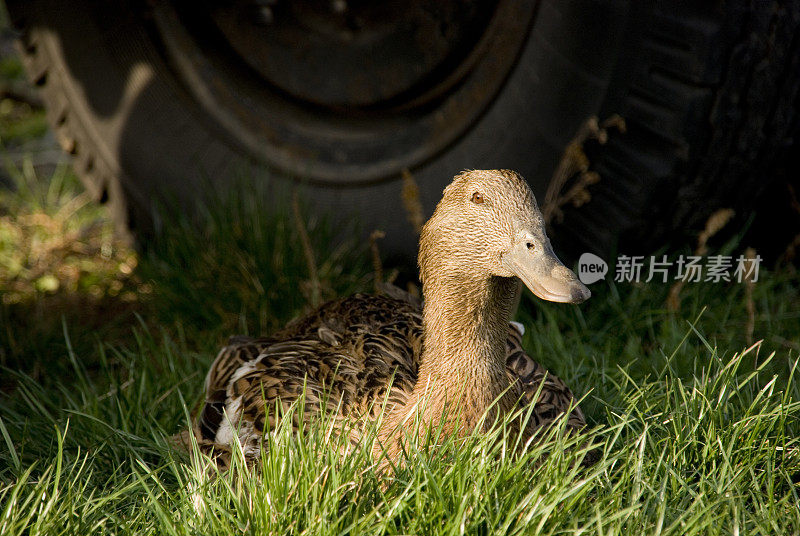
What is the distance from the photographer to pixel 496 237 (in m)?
2.29

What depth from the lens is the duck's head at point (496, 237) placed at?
7.09ft

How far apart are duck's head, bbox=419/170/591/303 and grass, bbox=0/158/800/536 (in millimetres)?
414

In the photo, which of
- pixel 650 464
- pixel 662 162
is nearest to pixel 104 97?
pixel 662 162

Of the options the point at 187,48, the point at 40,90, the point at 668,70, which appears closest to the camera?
the point at 668,70

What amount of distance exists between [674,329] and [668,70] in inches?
38.1

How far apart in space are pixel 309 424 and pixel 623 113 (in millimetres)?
1490

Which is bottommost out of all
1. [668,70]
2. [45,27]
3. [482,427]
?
[482,427]

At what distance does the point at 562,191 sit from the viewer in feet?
10.8

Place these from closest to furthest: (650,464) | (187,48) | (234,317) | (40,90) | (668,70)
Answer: (650,464)
(668,70)
(234,317)
(187,48)
(40,90)

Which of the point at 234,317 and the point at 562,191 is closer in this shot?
the point at 562,191

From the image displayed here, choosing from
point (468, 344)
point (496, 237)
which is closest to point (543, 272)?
point (496, 237)

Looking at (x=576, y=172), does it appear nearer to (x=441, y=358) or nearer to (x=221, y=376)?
(x=441, y=358)

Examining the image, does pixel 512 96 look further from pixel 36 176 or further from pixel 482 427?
pixel 36 176

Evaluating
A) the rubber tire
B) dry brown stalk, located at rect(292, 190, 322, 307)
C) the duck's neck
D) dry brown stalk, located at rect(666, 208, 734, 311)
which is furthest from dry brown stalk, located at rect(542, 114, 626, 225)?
dry brown stalk, located at rect(292, 190, 322, 307)
